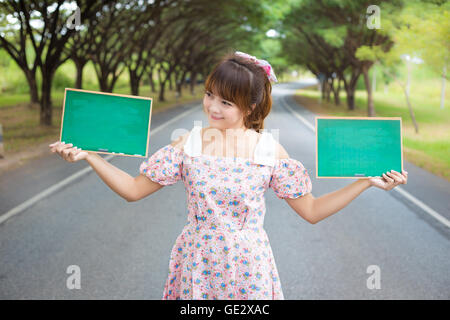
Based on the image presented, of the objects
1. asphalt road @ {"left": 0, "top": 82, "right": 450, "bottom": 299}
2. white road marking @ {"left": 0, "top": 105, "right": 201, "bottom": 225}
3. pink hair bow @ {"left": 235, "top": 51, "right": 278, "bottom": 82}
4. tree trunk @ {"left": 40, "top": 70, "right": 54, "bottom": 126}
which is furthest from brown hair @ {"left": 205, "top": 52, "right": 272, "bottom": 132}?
tree trunk @ {"left": 40, "top": 70, "right": 54, "bottom": 126}

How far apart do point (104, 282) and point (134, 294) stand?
1.31 ft

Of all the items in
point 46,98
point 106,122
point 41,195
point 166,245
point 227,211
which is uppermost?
point 46,98

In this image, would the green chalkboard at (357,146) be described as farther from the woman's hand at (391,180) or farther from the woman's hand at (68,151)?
the woman's hand at (68,151)

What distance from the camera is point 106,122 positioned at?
193 cm

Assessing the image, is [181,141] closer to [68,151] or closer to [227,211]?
[227,211]

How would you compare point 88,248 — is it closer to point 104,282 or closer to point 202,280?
point 104,282

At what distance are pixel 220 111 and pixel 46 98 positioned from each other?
16746mm

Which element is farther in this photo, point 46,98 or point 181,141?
point 46,98

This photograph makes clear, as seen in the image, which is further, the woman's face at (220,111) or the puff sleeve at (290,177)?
the puff sleeve at (290,177)

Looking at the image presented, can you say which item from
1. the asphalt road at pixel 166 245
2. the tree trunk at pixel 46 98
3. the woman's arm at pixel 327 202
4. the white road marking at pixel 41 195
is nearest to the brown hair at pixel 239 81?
the woman's arm at pixel 327 202

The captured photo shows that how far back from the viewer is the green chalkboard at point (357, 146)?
1.85 m

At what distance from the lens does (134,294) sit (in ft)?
13.0

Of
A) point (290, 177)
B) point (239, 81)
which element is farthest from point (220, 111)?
point (290, 177)
